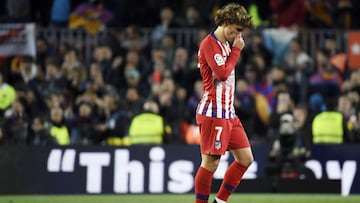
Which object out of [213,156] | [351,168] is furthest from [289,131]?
[213,156]

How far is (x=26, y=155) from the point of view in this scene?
19266 mm

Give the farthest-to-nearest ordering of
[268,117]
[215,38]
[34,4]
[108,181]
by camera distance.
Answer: [34,4]
[268,117]
[108,181]
[215,38]

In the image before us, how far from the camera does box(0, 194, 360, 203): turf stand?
A: 53.3 ft

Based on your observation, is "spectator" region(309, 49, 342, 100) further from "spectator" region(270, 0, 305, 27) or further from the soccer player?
the soccer player

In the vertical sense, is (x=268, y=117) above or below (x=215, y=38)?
below

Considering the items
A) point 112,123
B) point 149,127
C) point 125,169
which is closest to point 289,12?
point 112,123

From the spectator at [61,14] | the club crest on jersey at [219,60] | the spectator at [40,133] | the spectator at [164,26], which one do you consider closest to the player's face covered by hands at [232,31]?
the club crest on jersey at [219,60]

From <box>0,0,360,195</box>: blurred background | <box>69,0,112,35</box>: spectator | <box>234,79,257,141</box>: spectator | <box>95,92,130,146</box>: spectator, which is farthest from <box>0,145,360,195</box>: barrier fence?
<box>69,0,112,35</box>: spectator

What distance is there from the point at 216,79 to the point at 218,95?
0.55 feet

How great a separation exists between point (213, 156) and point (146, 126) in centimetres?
739

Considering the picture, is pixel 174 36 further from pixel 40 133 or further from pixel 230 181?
pixel 230 181

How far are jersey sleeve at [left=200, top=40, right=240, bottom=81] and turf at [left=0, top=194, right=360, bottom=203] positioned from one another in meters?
3.28

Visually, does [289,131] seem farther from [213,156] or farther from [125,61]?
[213,156]

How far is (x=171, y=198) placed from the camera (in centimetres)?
1686
